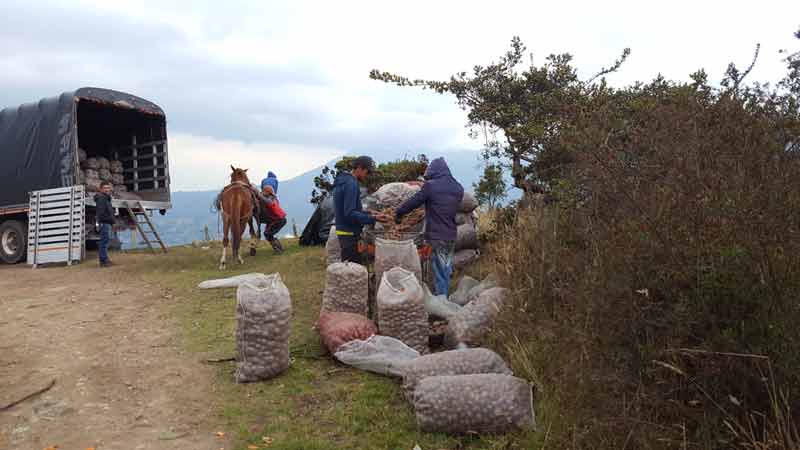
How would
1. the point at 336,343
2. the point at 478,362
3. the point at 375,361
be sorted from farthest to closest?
the point at 336,343 → the point at 375,361 → the point at 478,362

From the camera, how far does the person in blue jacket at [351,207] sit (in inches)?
280

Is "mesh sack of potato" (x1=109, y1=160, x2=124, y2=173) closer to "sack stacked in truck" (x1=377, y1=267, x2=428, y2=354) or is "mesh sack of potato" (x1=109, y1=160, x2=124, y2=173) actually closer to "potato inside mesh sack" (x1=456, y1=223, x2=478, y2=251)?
"potato inside mesh sack" (x1=456, y1=223, x2=478, y2=251)

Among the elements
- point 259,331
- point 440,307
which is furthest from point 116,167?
point 259,331

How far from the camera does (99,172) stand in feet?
51.2

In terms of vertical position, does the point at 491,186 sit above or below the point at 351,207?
above

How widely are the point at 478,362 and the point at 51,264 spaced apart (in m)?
12.6

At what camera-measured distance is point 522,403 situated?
400 cm

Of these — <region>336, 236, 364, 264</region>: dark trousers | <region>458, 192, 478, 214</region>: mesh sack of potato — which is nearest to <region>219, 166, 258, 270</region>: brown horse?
<region>458, 192, 478, 214</region>: mesh sack of potato

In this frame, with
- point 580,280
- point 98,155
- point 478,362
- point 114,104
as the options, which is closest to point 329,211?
point 114,104

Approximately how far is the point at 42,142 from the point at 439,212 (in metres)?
10.8

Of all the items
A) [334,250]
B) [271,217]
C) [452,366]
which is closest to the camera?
[452,366]

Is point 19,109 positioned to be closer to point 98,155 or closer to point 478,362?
point 98,155

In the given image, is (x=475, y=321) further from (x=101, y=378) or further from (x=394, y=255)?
(x=101, y=378)

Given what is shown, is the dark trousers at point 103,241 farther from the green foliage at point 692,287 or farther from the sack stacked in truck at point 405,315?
the green foliage at point 692,287
